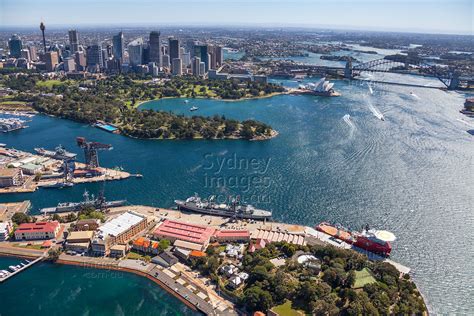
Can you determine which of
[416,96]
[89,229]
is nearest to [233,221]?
[89,229]

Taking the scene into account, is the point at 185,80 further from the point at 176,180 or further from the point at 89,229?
the point at 89,229

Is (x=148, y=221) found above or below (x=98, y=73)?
below

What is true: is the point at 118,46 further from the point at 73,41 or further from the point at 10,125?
the point at 10,125

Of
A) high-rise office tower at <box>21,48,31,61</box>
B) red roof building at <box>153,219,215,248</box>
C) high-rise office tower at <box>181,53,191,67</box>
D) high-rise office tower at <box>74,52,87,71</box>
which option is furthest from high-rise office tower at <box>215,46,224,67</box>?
red roof building at <box>153,219,215,248</box>

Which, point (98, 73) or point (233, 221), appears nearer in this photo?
point (233, 221)

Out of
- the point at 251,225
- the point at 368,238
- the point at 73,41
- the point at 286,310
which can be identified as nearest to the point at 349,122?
the point at 368,238

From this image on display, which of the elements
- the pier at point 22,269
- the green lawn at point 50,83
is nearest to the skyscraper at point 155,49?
the green lawn at point 50,83

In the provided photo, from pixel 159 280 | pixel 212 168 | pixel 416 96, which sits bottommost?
pixel 159 280
